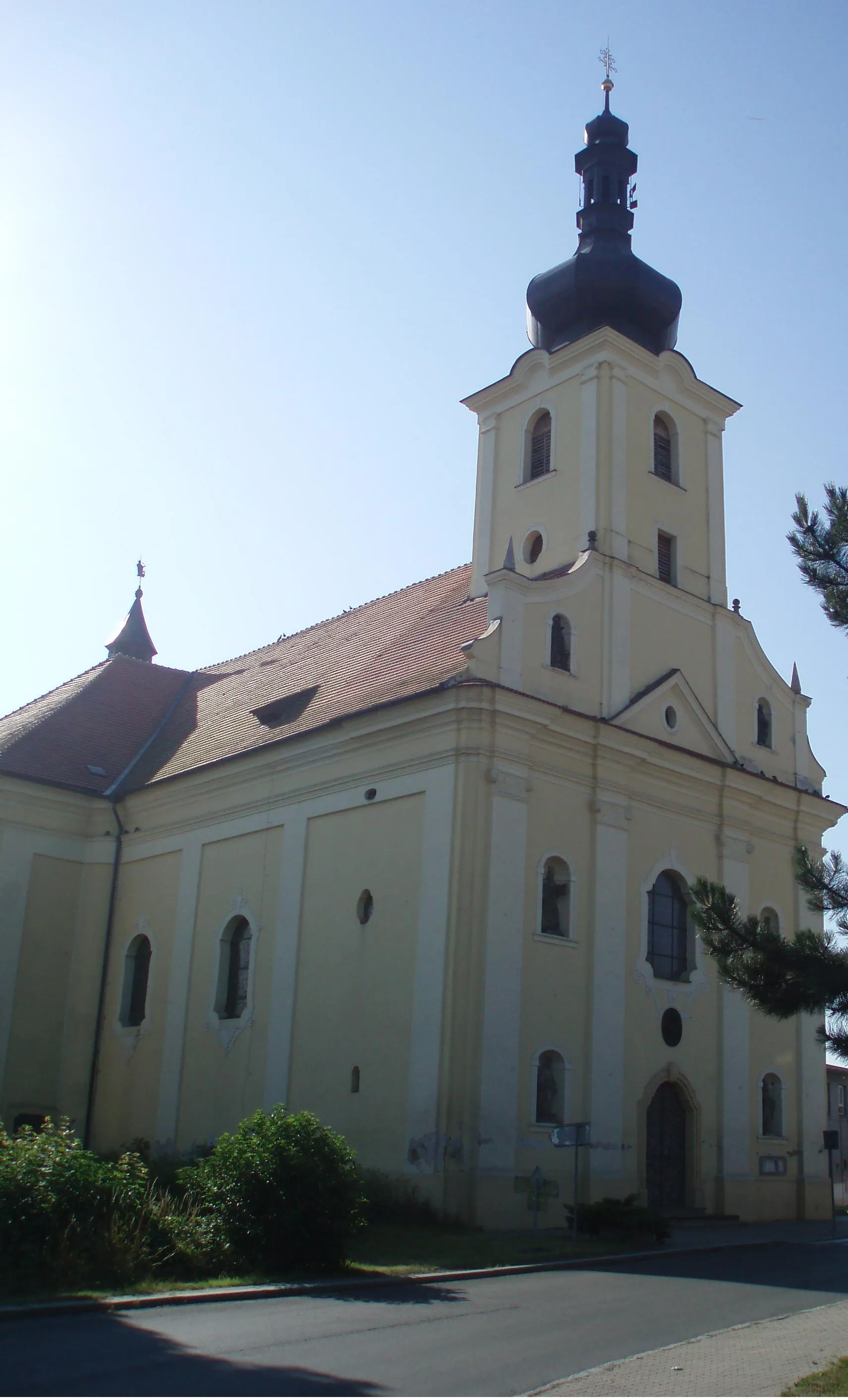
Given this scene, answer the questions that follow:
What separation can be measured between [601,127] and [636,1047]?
65.9 ft

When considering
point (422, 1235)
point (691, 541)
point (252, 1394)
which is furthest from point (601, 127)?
point (252, 1394)

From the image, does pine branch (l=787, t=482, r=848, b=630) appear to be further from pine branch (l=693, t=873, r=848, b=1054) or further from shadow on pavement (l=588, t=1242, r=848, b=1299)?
shadow on pavement (l=588, t=1242, r=848, b=1299)

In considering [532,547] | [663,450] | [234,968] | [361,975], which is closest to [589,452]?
[532,547]

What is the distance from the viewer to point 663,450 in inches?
1069

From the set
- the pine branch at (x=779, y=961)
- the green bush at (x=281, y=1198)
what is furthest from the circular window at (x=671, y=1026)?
the pine branch at (x=779, y=961)

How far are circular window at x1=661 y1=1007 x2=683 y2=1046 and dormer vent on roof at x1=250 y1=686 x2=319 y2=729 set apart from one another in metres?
9.00

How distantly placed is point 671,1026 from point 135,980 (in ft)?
38.8

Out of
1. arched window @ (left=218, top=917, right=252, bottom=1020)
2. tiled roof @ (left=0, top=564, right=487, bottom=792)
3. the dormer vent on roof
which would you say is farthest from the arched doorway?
the dormer vent on roof

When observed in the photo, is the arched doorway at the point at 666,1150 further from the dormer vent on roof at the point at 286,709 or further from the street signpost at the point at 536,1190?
the dormer vent on roof at the point at 286,709

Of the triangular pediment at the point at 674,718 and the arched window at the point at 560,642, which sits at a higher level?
the arched window at the point at 560,642

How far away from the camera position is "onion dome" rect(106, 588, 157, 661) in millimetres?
44031

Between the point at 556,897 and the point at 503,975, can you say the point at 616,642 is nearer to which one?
the point at 556,897

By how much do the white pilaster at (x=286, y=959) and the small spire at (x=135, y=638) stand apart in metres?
21.5

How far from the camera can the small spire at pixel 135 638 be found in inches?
1734
